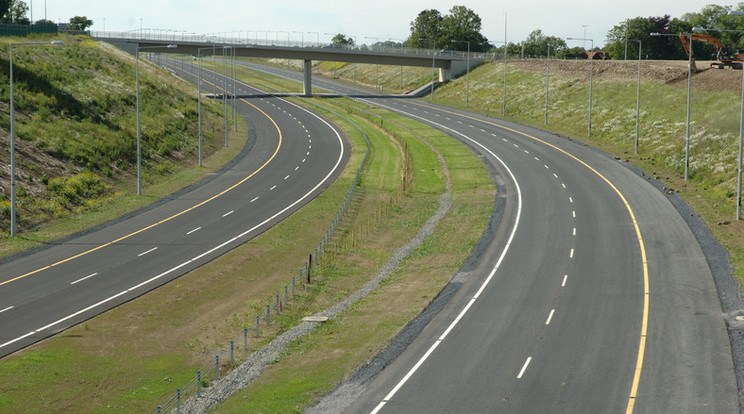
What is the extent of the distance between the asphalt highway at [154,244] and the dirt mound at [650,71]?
42.1 m

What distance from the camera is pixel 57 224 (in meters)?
50.7

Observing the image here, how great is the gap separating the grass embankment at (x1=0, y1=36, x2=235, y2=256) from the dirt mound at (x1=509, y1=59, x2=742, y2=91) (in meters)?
52.9

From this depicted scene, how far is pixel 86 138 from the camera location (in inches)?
2655

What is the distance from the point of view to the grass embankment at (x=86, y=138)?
53031 millimetres

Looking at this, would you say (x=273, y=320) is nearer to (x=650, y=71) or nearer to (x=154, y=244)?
(x=154, y=244)

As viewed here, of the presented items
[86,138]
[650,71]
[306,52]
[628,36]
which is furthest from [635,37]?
[86,138]

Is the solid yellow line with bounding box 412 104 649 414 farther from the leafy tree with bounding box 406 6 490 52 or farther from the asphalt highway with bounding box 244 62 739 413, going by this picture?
the leafy tree with bounding box 406 6 490 52

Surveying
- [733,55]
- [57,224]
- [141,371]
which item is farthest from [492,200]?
[733,55]

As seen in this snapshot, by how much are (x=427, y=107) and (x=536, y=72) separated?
64.2 ft

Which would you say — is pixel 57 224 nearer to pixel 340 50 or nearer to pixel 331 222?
pixel 331 222

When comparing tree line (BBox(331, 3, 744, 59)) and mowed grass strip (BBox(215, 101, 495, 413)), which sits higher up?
tree line (BBox(331, 3, 744, 59))

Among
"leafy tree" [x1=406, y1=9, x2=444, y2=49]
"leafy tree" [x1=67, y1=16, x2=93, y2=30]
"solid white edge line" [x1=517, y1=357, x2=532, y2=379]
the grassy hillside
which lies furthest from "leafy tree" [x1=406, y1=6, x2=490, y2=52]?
"solid white edge line" [x1=517, y1=357, x2=532, y2=379]

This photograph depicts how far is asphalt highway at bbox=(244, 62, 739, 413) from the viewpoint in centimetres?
2469

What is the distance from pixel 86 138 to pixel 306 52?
70140mm
